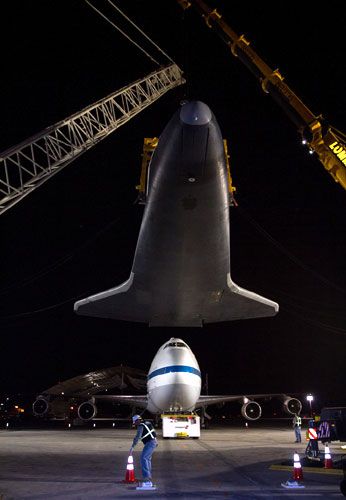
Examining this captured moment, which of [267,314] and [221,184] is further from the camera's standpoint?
[267,314]

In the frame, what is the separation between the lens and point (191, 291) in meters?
18.8

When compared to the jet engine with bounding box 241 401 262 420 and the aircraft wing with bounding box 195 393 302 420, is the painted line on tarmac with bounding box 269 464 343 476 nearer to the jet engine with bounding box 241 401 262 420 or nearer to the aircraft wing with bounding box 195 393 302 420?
the aircraft wing with bounding box 195 393 302 420

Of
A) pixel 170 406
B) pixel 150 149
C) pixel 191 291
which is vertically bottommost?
pixel 170 406

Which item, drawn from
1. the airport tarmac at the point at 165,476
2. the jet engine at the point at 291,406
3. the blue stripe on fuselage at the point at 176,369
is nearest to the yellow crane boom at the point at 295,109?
the blue stripe on fuselage at the point at 176,369

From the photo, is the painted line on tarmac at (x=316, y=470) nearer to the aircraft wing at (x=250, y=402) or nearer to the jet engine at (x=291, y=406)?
the aircraft wing at (x=250, y=402)

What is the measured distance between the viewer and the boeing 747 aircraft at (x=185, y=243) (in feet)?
36.1

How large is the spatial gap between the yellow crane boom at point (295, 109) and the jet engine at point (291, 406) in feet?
67.3

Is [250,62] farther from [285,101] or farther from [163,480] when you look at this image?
[163,480]

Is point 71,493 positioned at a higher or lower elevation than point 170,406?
lower

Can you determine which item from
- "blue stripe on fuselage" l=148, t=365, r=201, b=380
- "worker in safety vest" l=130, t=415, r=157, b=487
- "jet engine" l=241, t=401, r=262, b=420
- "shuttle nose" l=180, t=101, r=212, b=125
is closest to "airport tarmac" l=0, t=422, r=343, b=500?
"worker in safety vest" l=130, t=415, r=157, b=487

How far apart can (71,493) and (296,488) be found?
13.2ft

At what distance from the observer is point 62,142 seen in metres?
29.2

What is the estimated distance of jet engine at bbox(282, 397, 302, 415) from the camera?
34625 millimetres

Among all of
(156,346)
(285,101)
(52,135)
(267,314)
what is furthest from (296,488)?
(156,346)
